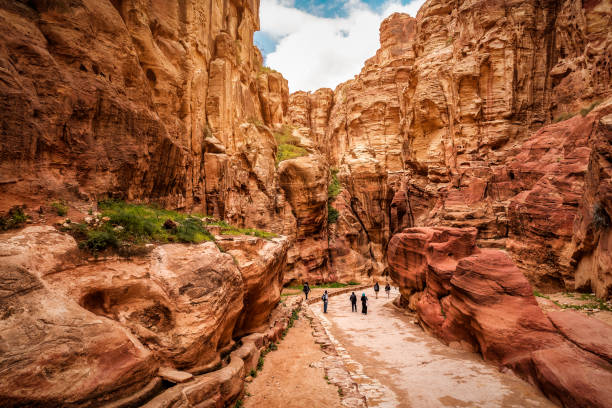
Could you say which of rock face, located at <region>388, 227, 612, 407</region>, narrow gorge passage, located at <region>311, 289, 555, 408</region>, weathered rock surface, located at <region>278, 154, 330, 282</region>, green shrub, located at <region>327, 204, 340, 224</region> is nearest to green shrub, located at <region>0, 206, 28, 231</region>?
narrow gorge passage, located at <region>311, 289, 555, 408</region>

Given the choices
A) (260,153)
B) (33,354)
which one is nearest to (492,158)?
(260,153)

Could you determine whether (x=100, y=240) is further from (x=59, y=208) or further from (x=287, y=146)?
(x=287, y=146)

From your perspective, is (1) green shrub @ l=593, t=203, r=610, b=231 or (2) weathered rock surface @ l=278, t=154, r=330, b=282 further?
(2) weathered rock surface @ l=278, t=154, r=330, b=282

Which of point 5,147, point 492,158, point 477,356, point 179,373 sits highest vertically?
point 492,158

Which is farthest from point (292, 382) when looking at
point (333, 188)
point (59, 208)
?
point (333, 188)

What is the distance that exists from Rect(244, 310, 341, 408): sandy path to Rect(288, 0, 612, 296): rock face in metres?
Answer: 11.4

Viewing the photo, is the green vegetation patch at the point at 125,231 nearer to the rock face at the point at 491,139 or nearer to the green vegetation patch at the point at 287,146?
the rock face at the point at 491,139

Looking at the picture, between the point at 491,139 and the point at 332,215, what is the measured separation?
18.5 meters

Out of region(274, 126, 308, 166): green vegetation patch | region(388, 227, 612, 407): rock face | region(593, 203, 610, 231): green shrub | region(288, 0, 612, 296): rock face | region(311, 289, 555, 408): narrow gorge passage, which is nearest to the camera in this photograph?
region(388, 227, 612, 407): rock face

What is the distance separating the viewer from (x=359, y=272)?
33.4 metres

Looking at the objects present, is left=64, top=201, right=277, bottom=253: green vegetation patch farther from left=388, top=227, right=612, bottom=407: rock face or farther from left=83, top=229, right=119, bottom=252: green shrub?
left=388, top=227, right=612, bottom=407: rock face

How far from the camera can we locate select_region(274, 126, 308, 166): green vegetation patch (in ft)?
105

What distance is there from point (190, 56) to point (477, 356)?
2198 centimetres

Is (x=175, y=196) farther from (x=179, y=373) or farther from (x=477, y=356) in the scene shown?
(x=477, y=356)
